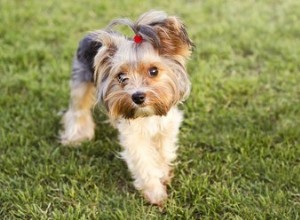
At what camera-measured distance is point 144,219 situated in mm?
3990

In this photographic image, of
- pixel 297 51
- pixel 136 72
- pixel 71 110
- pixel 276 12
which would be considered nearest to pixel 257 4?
pixel 276 12

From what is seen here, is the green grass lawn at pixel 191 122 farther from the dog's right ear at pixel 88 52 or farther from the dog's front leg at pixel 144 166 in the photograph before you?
the dog's right ear at pixel 88 52

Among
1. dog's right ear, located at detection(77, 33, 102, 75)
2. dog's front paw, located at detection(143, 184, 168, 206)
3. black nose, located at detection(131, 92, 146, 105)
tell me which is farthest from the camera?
dog's right ear, located at detection(77, 33, 102, 75)

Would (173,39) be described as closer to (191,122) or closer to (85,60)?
(85,60)

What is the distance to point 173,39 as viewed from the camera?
3729mm

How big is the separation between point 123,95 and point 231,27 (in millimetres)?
3340

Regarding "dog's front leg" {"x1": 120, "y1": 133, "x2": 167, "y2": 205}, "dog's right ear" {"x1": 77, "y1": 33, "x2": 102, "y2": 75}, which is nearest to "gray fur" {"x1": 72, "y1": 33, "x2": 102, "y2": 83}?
"dog's right ear" {"x1": 77, "y1": 33, "x2": 102, "y2": 75}

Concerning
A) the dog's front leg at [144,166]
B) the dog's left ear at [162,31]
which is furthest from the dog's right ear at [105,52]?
the dog's front leg at [144,166]

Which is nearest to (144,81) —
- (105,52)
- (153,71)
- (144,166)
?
(153,71)

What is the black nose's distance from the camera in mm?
3650

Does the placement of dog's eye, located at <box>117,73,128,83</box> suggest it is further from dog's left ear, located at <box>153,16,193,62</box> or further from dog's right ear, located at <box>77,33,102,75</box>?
dog's right ear, located at <box>77,33,102,75</box>

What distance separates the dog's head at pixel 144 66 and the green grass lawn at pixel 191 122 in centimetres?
83

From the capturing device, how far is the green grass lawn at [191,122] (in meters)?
4.15

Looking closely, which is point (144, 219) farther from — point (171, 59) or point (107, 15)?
point (107, 15)
